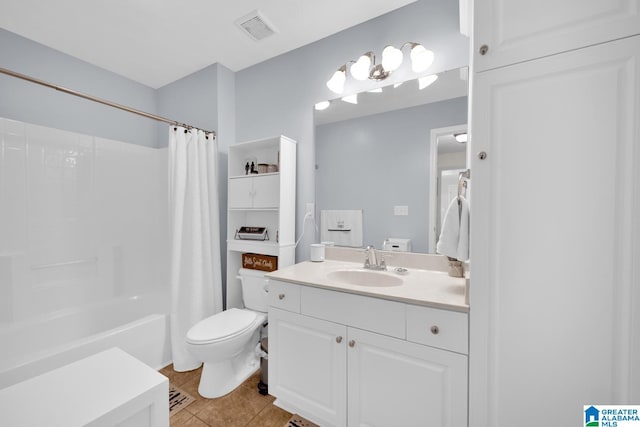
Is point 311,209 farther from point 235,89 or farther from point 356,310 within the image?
point 235,89

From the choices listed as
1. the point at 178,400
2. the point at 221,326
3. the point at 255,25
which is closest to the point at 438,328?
the point at 221,326

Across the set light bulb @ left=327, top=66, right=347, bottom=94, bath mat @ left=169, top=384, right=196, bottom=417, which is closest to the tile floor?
bath mat @ left=169, top=384, right=196, bottom=417

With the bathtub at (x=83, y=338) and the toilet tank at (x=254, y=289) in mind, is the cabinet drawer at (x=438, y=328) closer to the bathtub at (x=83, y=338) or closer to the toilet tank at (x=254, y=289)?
the toilet tank at (x=254, y=289)

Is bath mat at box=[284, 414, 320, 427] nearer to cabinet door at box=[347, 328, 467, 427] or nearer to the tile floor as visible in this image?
the tile floor

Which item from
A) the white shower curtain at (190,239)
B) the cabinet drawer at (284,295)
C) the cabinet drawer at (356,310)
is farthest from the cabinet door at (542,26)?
the white shower curtain at (190,239)

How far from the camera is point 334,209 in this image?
6.31 ft

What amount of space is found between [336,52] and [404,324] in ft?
6.39

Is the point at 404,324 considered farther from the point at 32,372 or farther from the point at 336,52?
the point at 32,372

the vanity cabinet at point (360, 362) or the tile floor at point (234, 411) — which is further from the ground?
the vanity cabinet at point (360, 362)

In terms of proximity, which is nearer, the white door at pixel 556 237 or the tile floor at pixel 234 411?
the white door at pixel 556 237

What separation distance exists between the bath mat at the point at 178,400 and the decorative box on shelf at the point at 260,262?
95cm

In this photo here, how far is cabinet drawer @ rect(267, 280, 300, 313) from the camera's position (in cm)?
140

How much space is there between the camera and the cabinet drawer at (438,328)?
0.99m

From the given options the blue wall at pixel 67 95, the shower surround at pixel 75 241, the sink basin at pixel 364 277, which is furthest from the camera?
the blue wall at pixel 67 95
